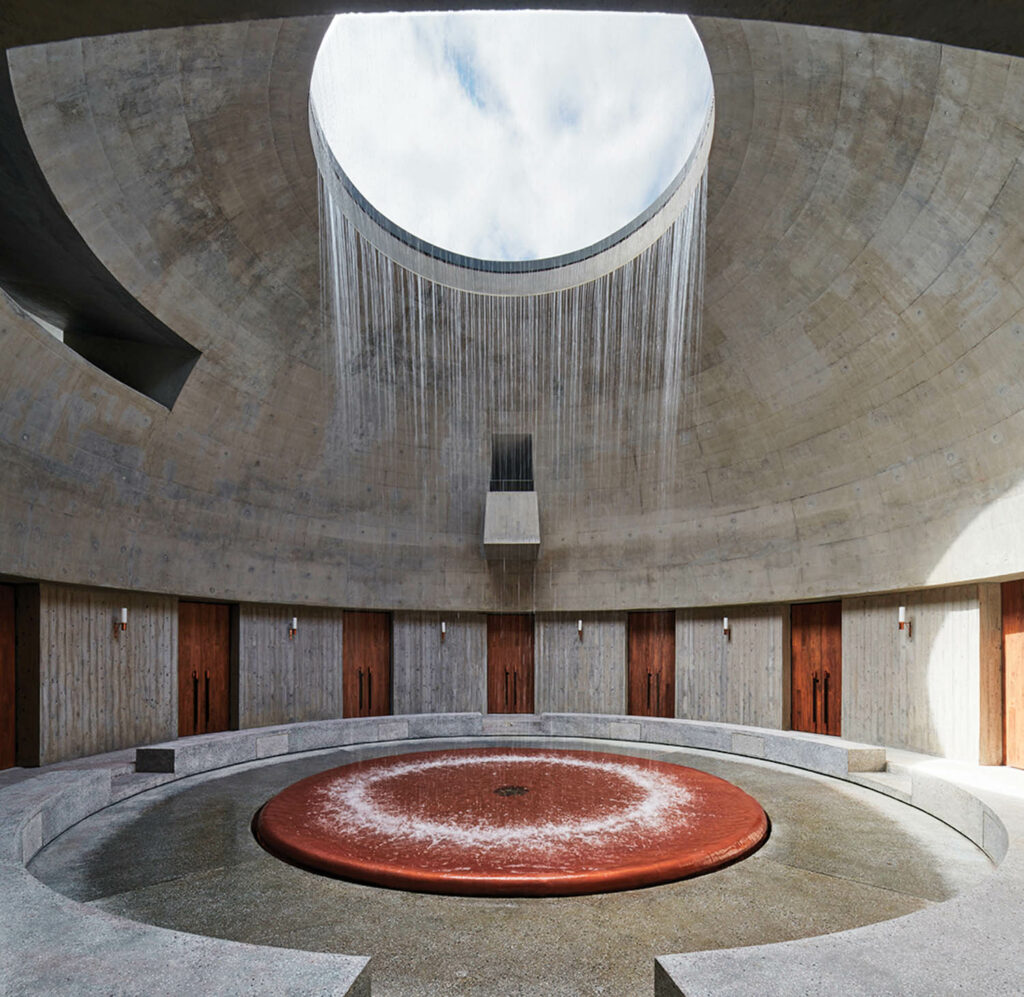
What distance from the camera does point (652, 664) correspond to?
1465 cm

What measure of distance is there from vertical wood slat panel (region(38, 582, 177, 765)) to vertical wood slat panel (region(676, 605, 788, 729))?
8.98 metres

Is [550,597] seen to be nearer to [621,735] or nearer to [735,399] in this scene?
[621,735]

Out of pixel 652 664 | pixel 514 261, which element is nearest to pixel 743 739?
pixel 652 664

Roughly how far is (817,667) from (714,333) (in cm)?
580

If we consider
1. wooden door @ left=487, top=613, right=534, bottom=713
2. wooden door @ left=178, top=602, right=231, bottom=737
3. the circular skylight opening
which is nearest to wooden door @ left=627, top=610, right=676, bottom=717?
wooden door @ left=487, top=613, right=534, bottom=713

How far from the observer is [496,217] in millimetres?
13078

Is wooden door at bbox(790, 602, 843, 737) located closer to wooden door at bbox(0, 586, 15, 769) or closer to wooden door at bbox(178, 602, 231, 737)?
wooden door at bbox(178, 602, 231, 737)

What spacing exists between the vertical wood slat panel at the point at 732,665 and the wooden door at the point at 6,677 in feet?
35.0

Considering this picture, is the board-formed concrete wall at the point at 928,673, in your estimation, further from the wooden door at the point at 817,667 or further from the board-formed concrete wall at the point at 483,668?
the wooden door at the point at 817,667

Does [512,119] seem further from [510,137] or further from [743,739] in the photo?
[743,739]

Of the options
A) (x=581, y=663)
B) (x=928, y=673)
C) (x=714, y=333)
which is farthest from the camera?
(x=581, y=663)

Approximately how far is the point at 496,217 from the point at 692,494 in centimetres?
614

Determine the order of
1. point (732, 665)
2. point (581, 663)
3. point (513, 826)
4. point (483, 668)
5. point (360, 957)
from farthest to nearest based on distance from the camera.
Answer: point (483, 668) < point (581, 663) < point (732, 665) < point (513, 826) < point (360, 957)

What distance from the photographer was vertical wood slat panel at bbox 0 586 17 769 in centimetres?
903
